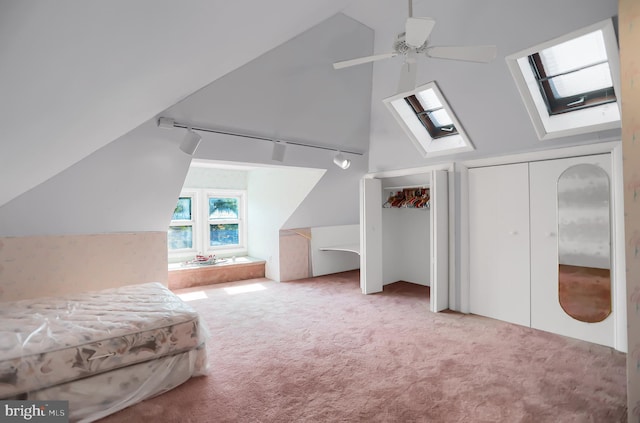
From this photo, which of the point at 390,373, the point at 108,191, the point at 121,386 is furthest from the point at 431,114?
the point at 121,386

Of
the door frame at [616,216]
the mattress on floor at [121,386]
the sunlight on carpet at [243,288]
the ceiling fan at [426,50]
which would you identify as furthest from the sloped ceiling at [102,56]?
the sunlight on carpet at [243,288]

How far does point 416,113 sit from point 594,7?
1.94 m

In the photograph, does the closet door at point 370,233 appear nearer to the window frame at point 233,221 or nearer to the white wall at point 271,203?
the white wall at point 271,203

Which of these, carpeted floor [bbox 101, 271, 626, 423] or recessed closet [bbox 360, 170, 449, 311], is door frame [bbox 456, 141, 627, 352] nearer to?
carpeted floor [bbox 101, 271, 626, 423]

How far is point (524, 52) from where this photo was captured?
262 cm

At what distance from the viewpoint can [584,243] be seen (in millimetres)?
2986

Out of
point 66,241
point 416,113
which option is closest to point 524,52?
point 416,113

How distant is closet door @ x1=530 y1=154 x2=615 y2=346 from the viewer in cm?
287

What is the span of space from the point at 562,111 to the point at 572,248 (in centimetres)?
130

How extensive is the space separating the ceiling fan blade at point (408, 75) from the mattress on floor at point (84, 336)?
91.9 inches

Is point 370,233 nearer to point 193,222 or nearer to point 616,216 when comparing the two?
point 616,216

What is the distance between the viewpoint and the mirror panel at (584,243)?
286 cm

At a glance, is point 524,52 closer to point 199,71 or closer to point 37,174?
point 199,71

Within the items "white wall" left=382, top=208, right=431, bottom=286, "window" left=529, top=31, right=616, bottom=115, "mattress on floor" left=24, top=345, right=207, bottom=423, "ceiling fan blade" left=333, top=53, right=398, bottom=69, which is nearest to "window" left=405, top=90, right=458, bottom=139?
"window" left=529, top=31, right=616, bottom=115
